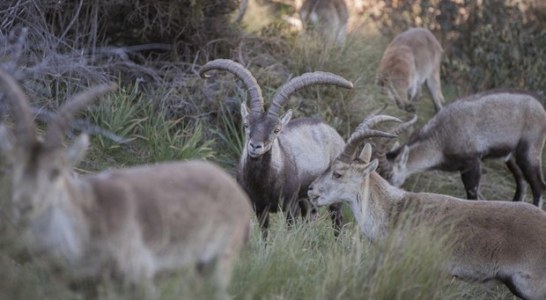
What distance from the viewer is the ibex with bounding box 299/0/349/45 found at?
525 inches

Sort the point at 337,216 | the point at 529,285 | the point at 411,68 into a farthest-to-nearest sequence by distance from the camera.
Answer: the point at 411,68 < the point at 337,216 < the point at 529,285

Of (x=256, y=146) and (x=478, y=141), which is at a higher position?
(x=256, y=146)

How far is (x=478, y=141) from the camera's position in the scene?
11.5 metres

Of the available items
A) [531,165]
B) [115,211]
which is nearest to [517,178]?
[531,165]

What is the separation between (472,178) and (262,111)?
4215 mm

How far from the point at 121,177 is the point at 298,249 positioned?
2.38m

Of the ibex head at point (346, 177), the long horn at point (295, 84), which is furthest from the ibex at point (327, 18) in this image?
the ibex head at point (346, 177)

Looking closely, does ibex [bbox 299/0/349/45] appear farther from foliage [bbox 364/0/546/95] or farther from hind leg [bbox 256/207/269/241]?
hind leg [bbox 256/207/269/241]

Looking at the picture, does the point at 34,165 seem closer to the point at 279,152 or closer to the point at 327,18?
the point at 279,152

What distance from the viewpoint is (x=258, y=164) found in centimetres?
831

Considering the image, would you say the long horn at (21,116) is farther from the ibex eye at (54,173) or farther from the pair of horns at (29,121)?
the ibex eye at (54,173)

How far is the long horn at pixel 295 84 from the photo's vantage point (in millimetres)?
8484

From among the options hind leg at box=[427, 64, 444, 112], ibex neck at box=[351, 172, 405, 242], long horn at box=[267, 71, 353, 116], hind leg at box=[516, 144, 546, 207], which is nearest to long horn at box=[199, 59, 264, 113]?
long horn at box=[267, 71, 353, 116]

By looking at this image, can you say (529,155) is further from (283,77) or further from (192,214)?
(192,214)
